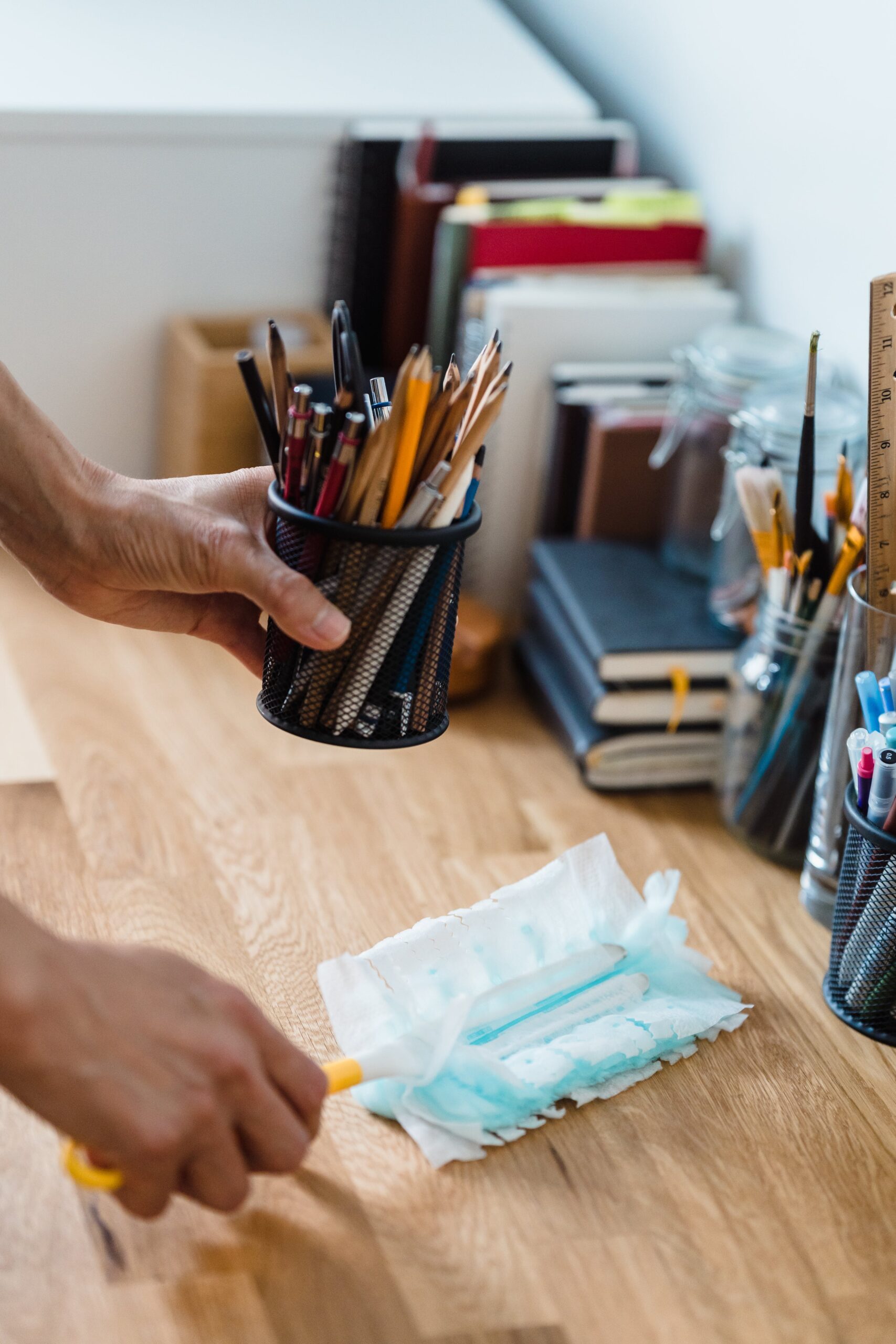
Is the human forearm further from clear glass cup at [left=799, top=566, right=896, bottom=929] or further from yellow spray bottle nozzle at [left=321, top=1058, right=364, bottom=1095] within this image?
clear glass cup at [left=799, top=566, right=896, bottom=929]

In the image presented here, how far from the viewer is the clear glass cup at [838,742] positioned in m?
1.00

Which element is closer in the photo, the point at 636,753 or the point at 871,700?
the point at 871,700

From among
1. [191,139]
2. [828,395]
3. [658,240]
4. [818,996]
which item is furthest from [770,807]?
[191,139]

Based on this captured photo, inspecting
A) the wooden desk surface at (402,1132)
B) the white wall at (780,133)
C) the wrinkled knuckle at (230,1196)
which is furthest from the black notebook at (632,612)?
the wrinkled knuckle at (230,1196)

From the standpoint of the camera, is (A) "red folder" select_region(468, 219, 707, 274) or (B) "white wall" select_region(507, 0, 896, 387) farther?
(A) "red folder" select_region(468, 219, 707, 274)

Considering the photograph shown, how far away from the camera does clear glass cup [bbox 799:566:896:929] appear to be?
100 cm

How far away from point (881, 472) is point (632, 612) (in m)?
0.35

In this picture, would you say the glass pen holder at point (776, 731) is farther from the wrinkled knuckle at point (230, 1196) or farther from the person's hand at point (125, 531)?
the wrinkled knuckle at point (230, 1196)

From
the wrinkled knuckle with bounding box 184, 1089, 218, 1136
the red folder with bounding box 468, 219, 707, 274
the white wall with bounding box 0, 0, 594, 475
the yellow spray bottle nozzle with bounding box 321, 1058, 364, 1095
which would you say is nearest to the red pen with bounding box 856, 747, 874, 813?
the yellow spray bottle nozzle with bounding box 321, 1058, 364, 1095

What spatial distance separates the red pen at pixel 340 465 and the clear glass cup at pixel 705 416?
23.5 inches

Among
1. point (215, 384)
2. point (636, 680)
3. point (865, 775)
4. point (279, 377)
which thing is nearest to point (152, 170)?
point (215, 384)

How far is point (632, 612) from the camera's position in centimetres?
129

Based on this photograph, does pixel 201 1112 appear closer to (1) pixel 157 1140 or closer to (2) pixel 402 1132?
(1) pixel 157 1140

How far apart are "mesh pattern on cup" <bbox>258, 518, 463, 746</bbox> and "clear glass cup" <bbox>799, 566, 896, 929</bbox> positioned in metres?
0.33
